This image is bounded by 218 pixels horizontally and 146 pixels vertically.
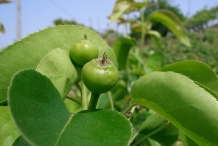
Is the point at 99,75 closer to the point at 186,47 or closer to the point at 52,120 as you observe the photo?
the point at 52,120

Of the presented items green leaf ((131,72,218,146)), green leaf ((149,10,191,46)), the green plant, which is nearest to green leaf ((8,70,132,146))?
the green plant

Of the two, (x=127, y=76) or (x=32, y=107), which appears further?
(x=127, y=76)

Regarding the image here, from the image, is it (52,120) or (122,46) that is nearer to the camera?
(52,120)

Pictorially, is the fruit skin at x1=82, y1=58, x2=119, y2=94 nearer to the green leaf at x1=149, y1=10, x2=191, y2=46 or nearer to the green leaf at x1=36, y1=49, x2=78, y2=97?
the green leaf at x1=36, y1=49, x2=78, y2=97

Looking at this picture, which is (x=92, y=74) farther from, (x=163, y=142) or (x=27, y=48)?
(x=163, y=142)

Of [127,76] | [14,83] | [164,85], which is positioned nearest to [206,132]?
[164,85]

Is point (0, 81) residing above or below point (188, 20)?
above

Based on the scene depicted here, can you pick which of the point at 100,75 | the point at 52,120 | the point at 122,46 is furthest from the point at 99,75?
the point at 122,46
